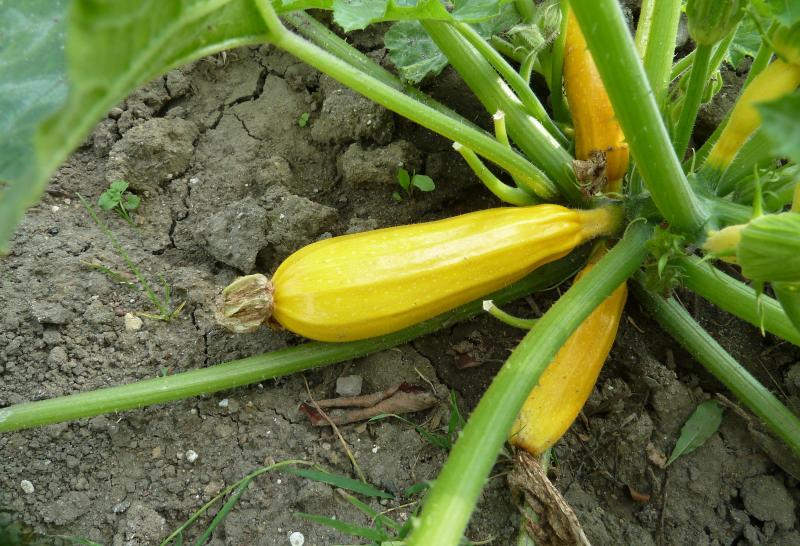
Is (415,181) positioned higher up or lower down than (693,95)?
lower down

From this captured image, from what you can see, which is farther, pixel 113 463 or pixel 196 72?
pixel 196 72

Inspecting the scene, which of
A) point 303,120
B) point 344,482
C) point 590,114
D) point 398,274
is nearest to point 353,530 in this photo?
point 344,482

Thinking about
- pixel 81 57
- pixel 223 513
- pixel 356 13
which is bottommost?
pixel 223 513

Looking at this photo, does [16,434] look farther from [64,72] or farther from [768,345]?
[768,345]

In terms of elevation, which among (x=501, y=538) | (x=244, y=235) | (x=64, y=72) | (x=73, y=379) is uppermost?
(x=64, y=72)

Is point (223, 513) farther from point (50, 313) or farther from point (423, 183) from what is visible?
point (423, 183)

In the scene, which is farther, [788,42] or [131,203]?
[131,203]

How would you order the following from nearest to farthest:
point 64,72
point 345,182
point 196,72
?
point 64,72 < point 345,182 < point 196,72

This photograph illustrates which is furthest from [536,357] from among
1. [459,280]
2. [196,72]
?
[196,72]
